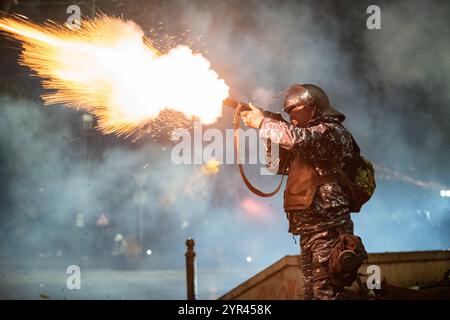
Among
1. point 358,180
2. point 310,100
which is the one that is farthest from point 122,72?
point 358,180

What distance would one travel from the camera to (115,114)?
6.13 meters

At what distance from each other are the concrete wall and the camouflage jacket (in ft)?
7.26

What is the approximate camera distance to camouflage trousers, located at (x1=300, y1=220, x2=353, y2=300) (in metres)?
3.53

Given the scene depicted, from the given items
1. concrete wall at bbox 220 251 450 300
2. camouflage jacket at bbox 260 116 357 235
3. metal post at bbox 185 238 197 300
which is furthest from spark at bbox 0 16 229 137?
metal post at bbox 185 238 197 300

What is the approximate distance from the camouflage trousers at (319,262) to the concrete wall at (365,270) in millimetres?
2009

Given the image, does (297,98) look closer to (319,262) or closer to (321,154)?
(321,154)

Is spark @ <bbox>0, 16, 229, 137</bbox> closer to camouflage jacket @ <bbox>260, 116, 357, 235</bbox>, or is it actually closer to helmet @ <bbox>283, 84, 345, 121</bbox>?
helmet @ <bbox>283, 84, 345, 121</bbox>

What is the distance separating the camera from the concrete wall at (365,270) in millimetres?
5973

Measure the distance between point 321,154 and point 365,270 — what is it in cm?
341

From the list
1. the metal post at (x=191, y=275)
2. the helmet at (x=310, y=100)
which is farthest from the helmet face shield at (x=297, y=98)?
the metal post at (x=191, y=275)

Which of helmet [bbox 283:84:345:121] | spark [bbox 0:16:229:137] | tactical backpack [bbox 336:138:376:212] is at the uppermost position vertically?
spark [bbox 0:16:229:137]

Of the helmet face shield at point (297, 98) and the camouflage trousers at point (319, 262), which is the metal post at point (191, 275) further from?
the helmet face shield at point (297, 98)

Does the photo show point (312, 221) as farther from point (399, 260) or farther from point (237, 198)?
point (237, 198)
